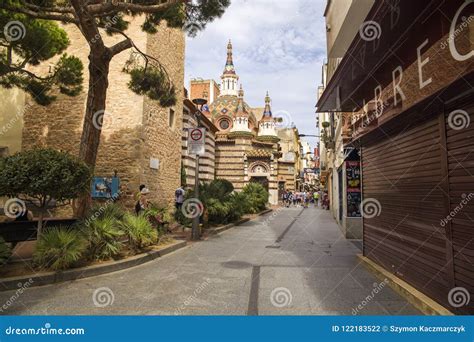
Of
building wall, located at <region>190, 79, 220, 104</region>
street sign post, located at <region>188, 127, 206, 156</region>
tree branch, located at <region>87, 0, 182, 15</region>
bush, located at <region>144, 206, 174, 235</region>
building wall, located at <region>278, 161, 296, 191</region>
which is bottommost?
bush, located at <region>144, 206, 174, 235</region>

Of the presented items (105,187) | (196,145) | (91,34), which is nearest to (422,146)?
(196,145)

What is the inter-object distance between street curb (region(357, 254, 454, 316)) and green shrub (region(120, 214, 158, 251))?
5.44 metres

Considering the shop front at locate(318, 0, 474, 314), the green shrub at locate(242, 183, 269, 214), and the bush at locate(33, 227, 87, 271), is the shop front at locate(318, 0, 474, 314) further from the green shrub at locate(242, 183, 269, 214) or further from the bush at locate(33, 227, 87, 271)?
the green shrub at locate(242, 183, 269, 214)

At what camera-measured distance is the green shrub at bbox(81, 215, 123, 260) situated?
23.0ft

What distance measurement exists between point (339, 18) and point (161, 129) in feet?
32.6

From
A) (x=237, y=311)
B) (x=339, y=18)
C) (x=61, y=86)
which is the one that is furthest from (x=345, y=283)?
(x=61, y=86)

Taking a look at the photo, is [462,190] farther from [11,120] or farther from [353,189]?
[11,120]

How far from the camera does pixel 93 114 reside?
8742mm

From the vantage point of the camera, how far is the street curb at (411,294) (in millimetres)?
4207

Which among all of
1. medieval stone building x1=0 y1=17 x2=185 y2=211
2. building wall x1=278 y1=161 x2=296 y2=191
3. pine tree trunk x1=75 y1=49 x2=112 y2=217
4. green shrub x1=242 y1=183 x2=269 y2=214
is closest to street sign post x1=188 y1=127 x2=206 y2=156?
pine tree trunk x1=75 y1=49 x2=112 y2=217

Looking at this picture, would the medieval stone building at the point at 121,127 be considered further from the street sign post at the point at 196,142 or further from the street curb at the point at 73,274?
the street curb at the point at 73,274

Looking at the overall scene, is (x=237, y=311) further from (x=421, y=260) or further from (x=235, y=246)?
(x=235, y=246)

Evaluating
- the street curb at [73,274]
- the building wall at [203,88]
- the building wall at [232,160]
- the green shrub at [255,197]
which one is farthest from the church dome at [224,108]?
the street curb at [73,274]

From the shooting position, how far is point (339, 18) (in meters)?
10.4
